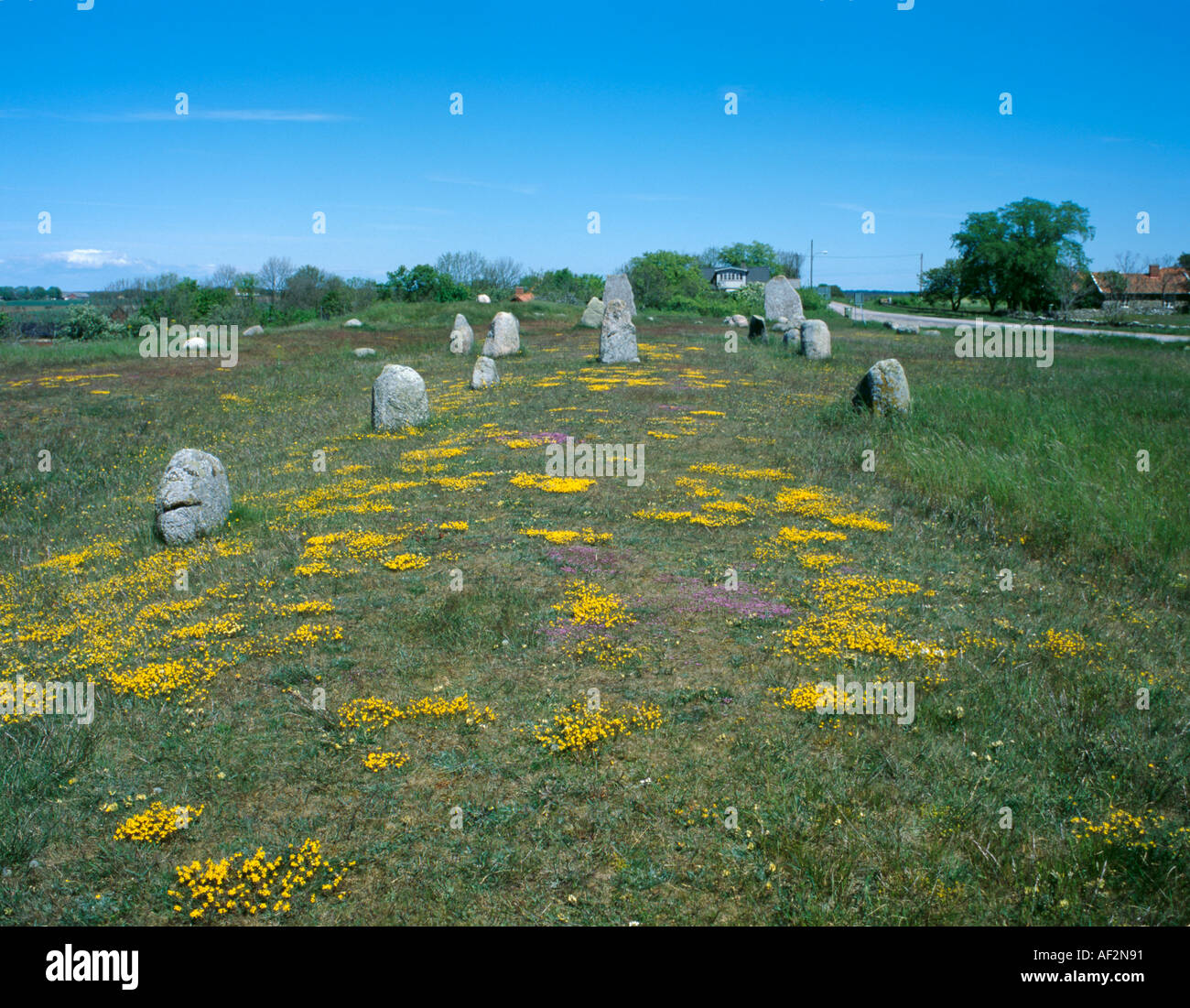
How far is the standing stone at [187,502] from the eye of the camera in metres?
12.2

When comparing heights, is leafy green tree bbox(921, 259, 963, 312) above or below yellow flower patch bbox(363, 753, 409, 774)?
above

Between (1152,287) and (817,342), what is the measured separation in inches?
3332

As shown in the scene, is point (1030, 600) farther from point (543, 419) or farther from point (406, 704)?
point (543, 419)

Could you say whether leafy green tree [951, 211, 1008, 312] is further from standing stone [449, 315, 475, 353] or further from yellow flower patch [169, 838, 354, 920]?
yellow flower patch [169, 838, 354, 920]

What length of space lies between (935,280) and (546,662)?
116806 mm

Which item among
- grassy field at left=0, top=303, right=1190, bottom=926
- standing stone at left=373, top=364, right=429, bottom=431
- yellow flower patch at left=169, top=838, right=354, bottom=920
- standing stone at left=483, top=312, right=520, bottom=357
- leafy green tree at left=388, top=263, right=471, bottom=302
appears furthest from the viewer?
leafy green tree at left=388, top=263, right=471, bottom=302

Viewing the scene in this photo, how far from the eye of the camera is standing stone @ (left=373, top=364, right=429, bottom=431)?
20266 millimetres

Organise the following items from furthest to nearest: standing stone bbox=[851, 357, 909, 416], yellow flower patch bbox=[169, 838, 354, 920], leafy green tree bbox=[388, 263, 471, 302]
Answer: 1. leafy green tree bbox=[388, 263, 471, 302]
2. standing stone bbox=[851, 357, 909, 416]
3. yellow flower patch bbox=[169, 838, 354, 920]

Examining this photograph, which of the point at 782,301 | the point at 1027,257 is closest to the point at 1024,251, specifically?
the point at 1027,257

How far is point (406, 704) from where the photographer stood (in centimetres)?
718

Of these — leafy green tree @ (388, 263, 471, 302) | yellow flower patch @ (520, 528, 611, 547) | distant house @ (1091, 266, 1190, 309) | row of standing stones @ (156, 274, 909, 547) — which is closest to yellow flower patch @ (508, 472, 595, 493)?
yellow flower patch @ (520, 528, 611, 547)

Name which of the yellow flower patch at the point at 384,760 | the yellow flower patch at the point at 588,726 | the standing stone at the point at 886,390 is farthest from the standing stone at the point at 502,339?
the yellow flower patch at the point at 384,760

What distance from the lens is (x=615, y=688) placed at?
7.42 meters

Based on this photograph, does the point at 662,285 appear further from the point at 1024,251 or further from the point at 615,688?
the point at 615,688
